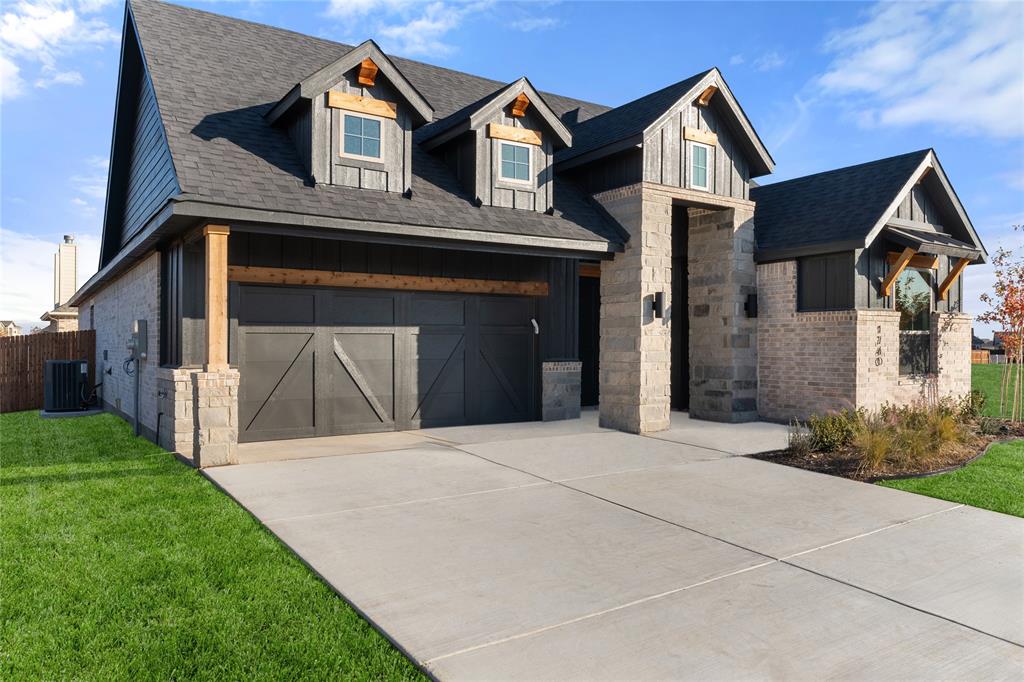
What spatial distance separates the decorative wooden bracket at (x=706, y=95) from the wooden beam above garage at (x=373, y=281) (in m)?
4.66

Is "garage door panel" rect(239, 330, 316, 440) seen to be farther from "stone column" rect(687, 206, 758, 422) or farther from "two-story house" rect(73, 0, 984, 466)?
"stone column" rect(687, 206, 758, 422)

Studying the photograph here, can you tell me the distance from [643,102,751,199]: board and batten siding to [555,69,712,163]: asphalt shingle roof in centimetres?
29

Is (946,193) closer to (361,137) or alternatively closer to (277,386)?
(361,137)

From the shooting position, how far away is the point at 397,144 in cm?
1091

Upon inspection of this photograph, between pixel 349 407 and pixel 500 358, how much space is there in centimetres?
324

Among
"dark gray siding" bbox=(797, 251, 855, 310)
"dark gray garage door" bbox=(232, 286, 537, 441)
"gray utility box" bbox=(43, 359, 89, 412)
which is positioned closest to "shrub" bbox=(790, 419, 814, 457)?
"dark gray siding" bbox=(797, 251, 855, 310)

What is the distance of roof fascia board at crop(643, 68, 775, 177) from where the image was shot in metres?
12.2

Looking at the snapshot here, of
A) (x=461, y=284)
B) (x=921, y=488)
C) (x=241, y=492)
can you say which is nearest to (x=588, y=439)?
(x=461, y=284)

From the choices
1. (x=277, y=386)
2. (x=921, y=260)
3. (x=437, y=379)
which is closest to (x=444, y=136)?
(x=437, y=379)

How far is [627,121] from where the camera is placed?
13.1 meters

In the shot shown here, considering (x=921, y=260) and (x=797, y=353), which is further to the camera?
(x=921, y=260)

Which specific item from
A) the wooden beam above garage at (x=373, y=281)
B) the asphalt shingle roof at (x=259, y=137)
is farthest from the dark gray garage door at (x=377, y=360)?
the asphalt shingle roof at (x=259, y=137)

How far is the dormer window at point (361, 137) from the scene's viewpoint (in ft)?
34.3

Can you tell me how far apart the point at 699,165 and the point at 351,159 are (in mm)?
6784
